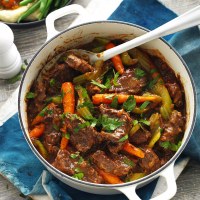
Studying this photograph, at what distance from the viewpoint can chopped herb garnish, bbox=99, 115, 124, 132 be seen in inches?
120

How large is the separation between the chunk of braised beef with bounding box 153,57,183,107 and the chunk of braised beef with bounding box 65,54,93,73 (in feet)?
1.69

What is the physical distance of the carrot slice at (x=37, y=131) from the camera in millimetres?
3208

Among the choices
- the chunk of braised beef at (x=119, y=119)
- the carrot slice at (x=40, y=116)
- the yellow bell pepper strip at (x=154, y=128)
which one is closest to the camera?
the chunk of braised beef at (x=119, y=119)

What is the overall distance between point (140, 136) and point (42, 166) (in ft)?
2.66

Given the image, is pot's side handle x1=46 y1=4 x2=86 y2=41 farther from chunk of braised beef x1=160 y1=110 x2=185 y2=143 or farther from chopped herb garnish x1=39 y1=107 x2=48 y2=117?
chunk of braised beef x1=160 y1=110 x2=185 y2=143

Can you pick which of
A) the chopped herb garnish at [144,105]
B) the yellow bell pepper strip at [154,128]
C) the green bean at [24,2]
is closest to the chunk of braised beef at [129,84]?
the chopped herb garnish at [144,105]

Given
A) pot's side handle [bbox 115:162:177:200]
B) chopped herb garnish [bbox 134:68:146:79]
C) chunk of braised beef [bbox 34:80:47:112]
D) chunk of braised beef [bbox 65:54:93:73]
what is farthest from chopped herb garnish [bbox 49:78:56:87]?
pot's side handle [bbox 115:162:177:200]

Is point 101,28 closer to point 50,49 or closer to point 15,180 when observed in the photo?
point 50,49

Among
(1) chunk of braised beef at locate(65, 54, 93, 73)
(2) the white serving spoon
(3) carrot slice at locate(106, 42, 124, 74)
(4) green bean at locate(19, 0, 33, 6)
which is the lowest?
(3) carrot slice at locate(106, 42, 124, 74)

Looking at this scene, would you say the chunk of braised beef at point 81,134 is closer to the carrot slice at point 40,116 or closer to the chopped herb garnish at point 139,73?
the carrot slice at point 40,116

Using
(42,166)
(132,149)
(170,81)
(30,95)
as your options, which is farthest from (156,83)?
(42,166)

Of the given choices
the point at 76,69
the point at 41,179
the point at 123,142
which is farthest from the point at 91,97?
A: the point at 41,179

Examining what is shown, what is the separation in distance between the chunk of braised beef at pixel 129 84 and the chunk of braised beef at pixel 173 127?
305 mm

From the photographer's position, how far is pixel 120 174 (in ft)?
9.89
